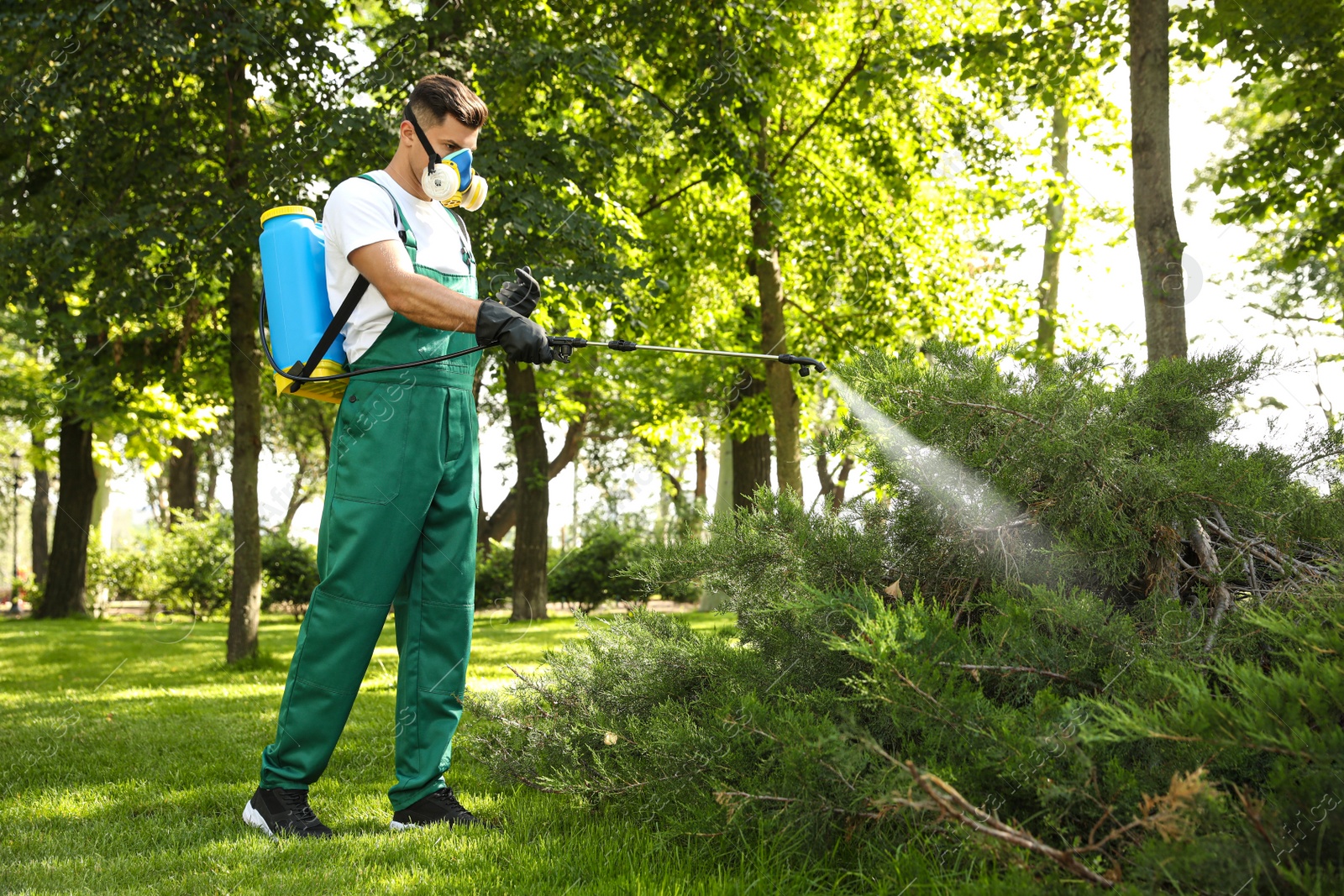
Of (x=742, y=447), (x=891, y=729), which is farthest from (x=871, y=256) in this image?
(x=891, y=729)

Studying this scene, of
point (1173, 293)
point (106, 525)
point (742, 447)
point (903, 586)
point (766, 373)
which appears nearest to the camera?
point (903, 586)

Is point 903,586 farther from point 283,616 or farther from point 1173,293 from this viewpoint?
point 283,616

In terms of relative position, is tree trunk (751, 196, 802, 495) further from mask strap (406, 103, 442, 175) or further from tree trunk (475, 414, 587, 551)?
tree trunk (475, 414, 587, 551)

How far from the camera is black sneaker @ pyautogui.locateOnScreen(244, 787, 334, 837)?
3051 mm

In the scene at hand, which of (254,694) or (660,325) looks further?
(660,325)

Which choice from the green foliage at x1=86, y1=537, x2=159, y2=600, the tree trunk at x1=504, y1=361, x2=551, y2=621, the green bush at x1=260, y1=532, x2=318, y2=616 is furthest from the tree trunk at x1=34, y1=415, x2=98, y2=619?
the tree trunk at x1=504, y1=361, x2=551, y2=621

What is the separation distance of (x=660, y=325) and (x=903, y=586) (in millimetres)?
10870

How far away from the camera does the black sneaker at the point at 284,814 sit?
10.0 feet

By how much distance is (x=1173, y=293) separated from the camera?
5.59 m

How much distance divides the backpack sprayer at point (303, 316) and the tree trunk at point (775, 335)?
26.2 ft

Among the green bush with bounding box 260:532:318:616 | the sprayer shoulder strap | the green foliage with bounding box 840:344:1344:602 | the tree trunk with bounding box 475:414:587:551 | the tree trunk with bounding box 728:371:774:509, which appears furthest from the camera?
the tree trunk with bounding box 475:414:587:551

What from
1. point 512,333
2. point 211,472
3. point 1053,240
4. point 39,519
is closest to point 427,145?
point 512,333

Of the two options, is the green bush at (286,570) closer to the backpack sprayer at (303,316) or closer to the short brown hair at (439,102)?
the backpack sprayer at (303,316)

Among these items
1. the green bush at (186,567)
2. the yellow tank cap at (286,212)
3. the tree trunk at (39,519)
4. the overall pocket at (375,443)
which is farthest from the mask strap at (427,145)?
the tree trunk at (39,519)
